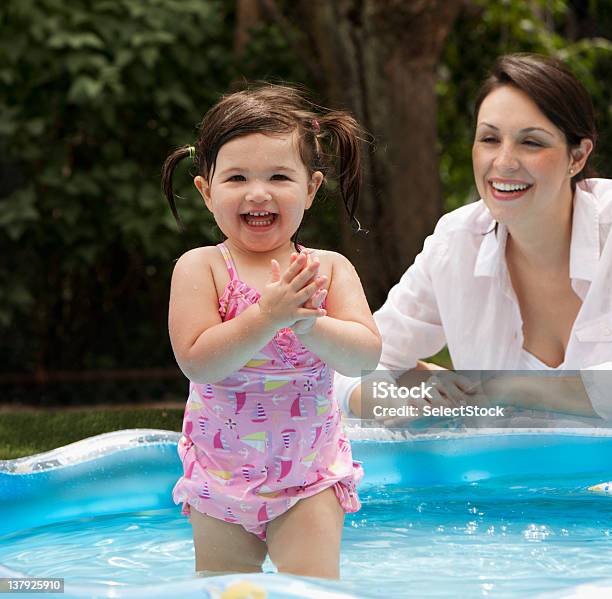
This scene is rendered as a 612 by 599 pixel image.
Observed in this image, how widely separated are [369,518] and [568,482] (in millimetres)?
618

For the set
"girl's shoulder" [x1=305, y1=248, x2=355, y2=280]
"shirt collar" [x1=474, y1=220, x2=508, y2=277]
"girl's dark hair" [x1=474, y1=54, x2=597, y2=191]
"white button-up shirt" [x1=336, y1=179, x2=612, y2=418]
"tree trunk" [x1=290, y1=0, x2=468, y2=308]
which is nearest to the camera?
"girl's shoulder" [x1=305, y1=248, x2=355, y2=280]

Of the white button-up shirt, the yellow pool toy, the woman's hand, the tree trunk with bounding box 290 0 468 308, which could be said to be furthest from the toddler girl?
the tree trunk with bounding box 290 0 468 308

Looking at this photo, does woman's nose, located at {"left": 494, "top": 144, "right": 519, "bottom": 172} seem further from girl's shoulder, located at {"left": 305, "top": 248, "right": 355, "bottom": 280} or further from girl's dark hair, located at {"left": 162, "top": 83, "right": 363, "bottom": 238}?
girl's shoulder, located at {"left": 305, "top": 248, "right": 355, "bottom": 280}

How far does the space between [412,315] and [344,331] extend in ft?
4.95

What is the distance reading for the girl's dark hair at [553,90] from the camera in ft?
10.4

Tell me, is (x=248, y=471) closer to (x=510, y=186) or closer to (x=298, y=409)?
(x=298, y=409)

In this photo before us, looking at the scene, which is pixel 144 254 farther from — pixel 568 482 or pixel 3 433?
pixel 568 482

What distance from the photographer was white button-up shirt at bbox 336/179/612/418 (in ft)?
10.8

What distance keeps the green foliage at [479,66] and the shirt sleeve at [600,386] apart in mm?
3460

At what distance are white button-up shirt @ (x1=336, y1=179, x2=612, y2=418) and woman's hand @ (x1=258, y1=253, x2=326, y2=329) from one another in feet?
4.88

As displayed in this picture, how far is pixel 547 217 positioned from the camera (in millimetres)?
3295

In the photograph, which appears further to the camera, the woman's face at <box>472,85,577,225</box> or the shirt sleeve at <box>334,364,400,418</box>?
the shirt sleeve at <box>334,364,400,418</box>

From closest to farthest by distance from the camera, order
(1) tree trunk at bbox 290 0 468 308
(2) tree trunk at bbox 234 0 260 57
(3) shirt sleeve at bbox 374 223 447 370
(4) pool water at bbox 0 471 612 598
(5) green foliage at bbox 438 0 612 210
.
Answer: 1. (4) pool water at bbox 0 471 612 598
2. (3) shirt sleeve at bbox 374 223 447 370
3. (1) tree trunk at bbox 290 0 468 308
4. (2) tree trunk at bbox 234 0 260 57
5. (5) green foliage at bbox 438 0 612 210

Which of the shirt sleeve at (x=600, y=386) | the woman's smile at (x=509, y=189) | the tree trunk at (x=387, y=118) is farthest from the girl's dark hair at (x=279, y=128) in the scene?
the tree trunk at (x=387, y=118)
